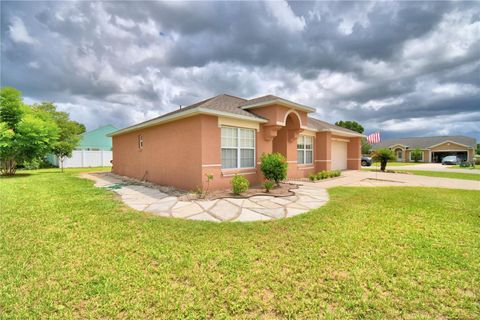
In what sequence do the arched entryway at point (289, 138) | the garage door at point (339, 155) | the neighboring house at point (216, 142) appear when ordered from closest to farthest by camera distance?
the neighboring house at point (216, 142)
the arched entryway at point (289, 138)
the garage door at point (339, 155)

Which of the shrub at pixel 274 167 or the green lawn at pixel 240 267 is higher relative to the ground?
the shrub at pixel 274 167

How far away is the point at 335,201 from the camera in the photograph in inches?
288

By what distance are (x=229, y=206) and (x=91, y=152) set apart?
2921cm

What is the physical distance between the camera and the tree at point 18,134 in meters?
14.7

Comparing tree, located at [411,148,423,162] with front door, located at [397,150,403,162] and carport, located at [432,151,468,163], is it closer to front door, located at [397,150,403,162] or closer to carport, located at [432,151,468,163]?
carport, located at [432,151,468,163]

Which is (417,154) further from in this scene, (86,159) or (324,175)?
(86,159)

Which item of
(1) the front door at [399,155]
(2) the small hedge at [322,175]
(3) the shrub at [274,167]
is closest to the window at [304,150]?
(2) the small hedge at [322,175]

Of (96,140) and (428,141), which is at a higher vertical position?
(428,141)

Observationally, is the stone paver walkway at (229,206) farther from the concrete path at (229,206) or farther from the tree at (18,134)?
the tree at (18,134)

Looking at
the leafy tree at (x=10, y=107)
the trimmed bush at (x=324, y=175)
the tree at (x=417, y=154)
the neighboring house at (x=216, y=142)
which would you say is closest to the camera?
the neighboring house at (x=216, y=142)

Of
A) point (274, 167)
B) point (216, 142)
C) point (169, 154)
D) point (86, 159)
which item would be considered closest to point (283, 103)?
point (274, 167)

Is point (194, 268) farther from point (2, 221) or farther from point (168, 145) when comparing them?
point (168, 145)

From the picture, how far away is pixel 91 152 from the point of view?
2816 cm

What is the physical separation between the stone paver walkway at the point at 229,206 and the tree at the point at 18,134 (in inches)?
514
